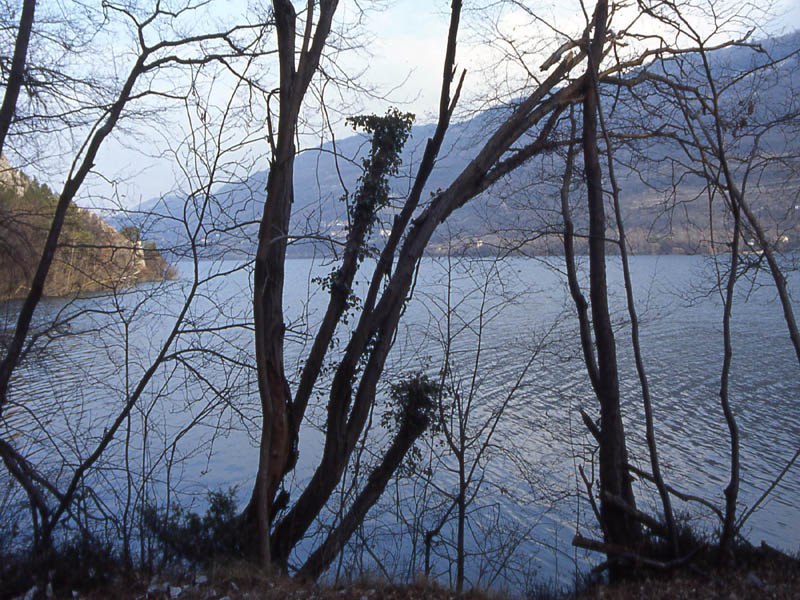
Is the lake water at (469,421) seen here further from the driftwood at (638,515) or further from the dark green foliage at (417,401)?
the driftwood at (638,515)

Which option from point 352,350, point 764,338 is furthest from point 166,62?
point 764,338

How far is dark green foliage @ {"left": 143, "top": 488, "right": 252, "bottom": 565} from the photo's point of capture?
6.16m

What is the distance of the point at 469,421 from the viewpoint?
488 inches

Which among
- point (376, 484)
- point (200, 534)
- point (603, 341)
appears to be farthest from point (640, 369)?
point (200, 534)

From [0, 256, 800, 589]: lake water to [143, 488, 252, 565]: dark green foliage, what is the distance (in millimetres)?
438

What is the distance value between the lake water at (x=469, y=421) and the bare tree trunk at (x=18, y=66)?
2.24 m

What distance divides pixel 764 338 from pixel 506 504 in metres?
15.1

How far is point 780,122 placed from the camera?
5965mm

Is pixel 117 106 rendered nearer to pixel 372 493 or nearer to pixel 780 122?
pixel 372 493

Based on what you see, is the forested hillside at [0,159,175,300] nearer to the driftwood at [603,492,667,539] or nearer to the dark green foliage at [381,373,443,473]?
Answer: the dark green foliage at [381,373,443,473]

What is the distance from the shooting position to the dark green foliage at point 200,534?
20.2 ft

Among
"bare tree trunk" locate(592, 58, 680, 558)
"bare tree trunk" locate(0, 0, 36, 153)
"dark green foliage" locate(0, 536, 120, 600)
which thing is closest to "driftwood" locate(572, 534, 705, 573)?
"bare tree trunk" locate(592, 58, 680, 558)

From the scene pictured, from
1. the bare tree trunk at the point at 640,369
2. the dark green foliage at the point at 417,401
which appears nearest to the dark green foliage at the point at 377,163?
the dark green foliage at the point at 417,401

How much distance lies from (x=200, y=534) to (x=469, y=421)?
683cm
